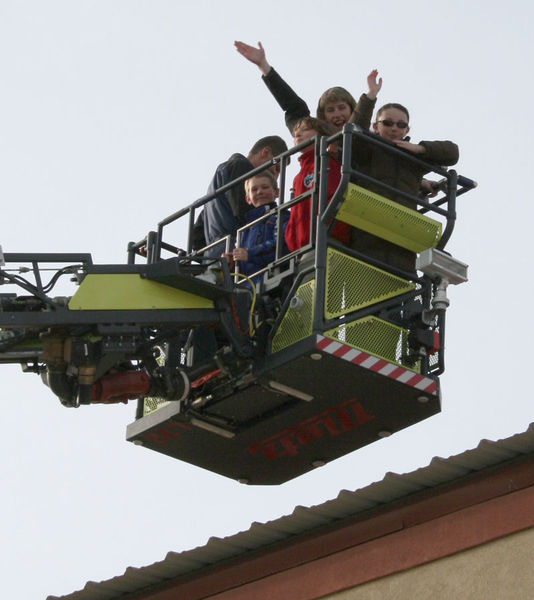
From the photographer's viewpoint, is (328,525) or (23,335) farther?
(23,335)

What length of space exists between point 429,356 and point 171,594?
308cm

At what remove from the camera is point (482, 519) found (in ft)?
35.3

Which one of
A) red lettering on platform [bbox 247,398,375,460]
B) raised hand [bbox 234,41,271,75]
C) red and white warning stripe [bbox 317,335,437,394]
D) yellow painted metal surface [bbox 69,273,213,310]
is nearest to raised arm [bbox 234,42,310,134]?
raised hand [bbox 234,41,271,75]

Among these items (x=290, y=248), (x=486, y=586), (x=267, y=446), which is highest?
(x=290, y=248)

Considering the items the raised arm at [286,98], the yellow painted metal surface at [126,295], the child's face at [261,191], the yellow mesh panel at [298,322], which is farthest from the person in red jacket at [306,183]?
the raised arm at [286,98]

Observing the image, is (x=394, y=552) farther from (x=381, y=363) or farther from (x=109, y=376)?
(x=109, y=376)

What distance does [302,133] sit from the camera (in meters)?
14.7

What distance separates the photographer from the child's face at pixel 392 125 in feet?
47.4

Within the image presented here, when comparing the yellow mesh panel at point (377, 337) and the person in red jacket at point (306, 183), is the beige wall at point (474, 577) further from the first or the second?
the person in red jacket at point (306, 183)

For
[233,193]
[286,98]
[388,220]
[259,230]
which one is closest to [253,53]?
[286,98]

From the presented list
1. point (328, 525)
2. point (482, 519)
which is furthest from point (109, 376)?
point (482, 519)

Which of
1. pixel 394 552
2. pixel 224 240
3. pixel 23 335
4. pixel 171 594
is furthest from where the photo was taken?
pixel 224 240

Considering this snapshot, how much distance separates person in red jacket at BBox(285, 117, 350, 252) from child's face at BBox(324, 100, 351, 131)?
150mm

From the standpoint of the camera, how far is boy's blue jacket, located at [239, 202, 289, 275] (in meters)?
14.8
